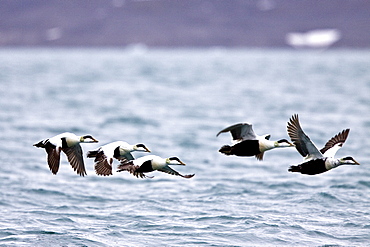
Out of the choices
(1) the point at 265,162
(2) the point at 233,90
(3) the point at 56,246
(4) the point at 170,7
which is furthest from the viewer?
(4) the point at 170,7

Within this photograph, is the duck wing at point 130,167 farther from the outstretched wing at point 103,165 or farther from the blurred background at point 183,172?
the blurred background at point 183,172

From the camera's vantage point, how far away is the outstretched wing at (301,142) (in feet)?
29.7

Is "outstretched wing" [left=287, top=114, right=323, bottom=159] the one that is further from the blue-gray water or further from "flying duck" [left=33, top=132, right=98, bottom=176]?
"flying duck" [left=33, top=132, right=98, bottom=176]

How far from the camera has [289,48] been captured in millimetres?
163500

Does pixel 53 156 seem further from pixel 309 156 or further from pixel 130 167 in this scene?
pixel 309 156

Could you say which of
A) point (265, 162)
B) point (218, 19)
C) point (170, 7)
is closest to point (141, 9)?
point (170, 7)

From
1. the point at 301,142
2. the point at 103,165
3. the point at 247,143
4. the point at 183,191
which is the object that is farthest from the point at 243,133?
the point at 183,191

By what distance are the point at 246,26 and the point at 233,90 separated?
13074 centimetres

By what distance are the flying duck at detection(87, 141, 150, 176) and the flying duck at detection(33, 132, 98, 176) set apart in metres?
0.20

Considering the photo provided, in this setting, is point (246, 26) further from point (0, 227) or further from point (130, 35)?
point (0, 227)

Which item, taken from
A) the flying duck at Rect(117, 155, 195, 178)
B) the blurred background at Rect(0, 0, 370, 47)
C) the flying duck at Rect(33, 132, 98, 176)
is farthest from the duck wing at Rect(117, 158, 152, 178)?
the blurred background at Rect(0, 0, 370, 47)

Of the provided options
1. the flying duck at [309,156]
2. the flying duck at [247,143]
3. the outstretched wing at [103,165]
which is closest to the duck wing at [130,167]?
the outstretched wing at [103,165]

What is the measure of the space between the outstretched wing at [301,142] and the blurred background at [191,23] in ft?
493

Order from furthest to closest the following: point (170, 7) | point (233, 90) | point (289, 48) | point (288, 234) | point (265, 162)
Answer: point (170, 7) < point (289, 48) < point (233, 90) < point (265, 162) < point (288, 234)
